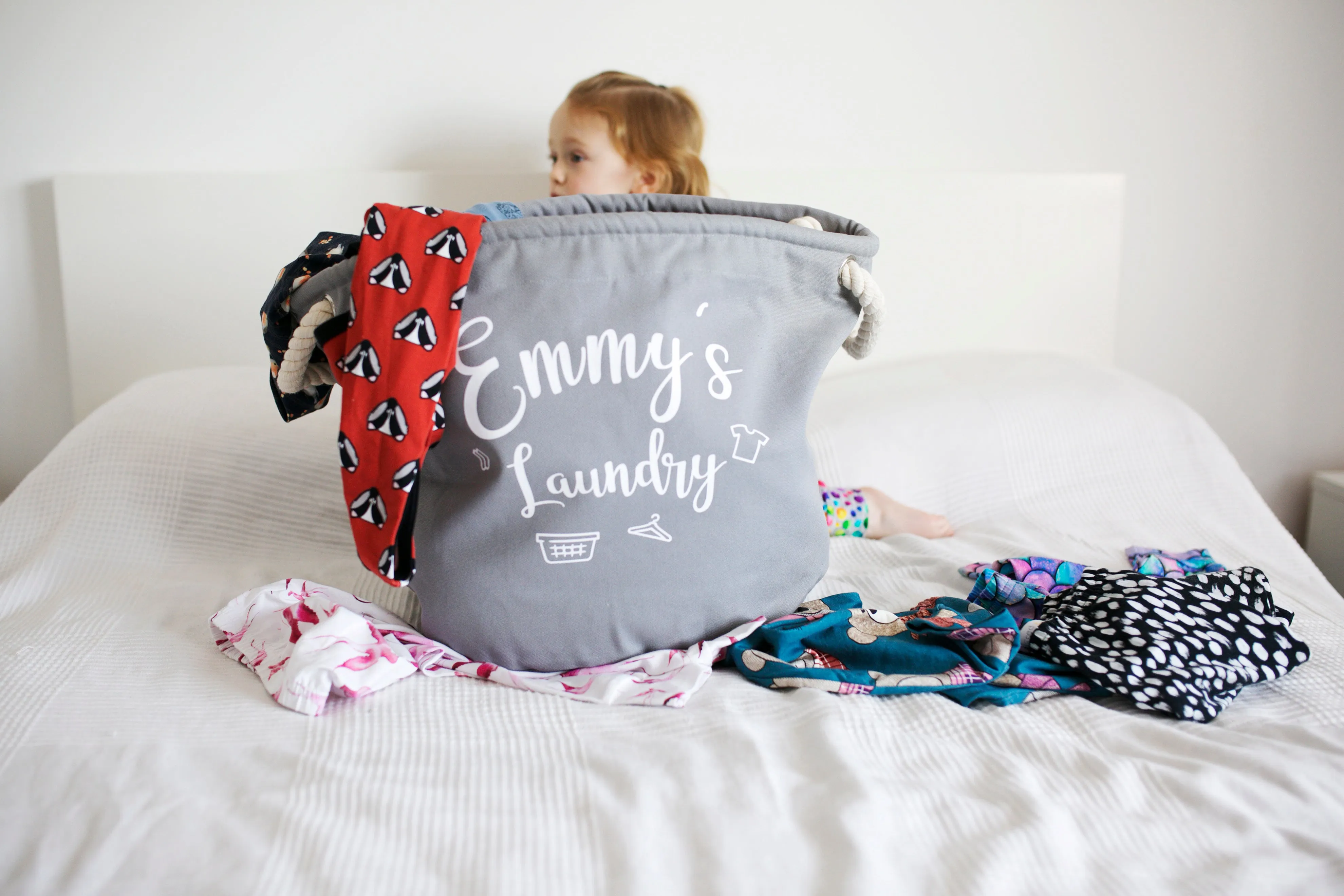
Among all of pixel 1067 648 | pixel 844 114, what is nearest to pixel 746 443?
pixel 1067 648

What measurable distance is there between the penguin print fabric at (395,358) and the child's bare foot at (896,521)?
0.76m

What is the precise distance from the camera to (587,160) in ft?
5.08

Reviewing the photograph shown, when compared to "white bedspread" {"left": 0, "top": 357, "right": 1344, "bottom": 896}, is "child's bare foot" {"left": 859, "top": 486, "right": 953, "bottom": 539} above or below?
below

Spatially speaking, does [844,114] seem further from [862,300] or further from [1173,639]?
[1173,639]

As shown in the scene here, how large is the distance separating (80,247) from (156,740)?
1.25 meters

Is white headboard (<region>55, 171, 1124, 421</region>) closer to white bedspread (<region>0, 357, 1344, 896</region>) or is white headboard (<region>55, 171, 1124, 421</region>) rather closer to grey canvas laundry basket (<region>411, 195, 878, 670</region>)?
white bedspread (<region>0, 357, 1344, 896</region>)

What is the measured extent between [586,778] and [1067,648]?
1.56 ft

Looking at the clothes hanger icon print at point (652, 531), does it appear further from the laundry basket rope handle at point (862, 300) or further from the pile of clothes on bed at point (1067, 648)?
the laundry basket rope handle at point (862, 300)

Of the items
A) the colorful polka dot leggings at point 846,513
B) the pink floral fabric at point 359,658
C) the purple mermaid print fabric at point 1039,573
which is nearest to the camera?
the pink floral fabric at point 359,658

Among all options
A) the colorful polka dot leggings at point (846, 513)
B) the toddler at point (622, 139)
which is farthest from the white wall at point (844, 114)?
the colorful polka dot leggings at point (846, 513)

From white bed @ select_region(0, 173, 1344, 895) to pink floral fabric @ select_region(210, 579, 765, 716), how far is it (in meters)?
0.02

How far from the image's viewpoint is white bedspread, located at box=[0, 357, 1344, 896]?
1.89ft

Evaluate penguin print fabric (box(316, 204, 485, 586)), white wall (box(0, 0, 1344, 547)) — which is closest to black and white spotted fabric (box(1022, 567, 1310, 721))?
penguin print fabric (box(316, 204, 485, 586))

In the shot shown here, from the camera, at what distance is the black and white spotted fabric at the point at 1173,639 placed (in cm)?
80
